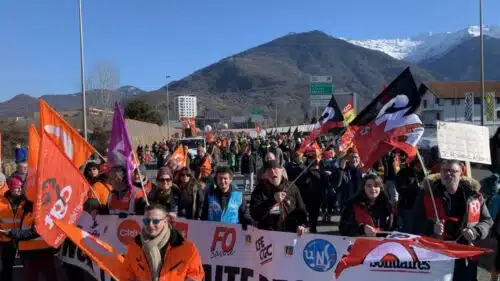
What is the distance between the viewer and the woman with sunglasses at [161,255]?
3.83 m

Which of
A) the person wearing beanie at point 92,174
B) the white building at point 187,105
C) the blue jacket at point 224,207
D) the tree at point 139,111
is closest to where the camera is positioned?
the blue jacket at point 224,207

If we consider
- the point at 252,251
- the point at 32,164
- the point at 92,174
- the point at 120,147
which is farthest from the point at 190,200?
the point at 92,174

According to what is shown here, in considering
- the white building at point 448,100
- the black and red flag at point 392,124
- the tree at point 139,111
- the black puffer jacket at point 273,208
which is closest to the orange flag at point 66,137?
the black puffer jacket at point 273,208

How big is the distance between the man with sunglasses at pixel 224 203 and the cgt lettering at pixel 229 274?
545mm

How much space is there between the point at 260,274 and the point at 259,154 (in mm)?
20811

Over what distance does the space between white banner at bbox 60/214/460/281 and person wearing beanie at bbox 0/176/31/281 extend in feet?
2.88

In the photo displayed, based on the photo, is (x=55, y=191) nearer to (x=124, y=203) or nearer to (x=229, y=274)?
(x=124, y=203)

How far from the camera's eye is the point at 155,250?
151 inches

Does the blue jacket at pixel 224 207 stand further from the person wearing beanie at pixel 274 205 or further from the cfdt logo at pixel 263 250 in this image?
the cfdt logo at pixel 263 250

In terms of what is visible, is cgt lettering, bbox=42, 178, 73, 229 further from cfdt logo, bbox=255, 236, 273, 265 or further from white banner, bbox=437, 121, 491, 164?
white banner, bbox=437, 121, 491, 164

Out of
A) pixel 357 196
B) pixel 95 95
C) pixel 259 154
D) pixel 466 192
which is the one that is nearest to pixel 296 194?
pixel 357 196

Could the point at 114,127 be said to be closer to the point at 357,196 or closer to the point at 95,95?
the point at 357,196

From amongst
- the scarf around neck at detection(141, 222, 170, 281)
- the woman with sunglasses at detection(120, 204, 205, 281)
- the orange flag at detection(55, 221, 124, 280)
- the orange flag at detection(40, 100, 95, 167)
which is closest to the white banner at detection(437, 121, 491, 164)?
the woman with sunglasses at detection(120, 204, 205, 281)

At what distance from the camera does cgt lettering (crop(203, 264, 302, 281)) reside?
17.1ft
